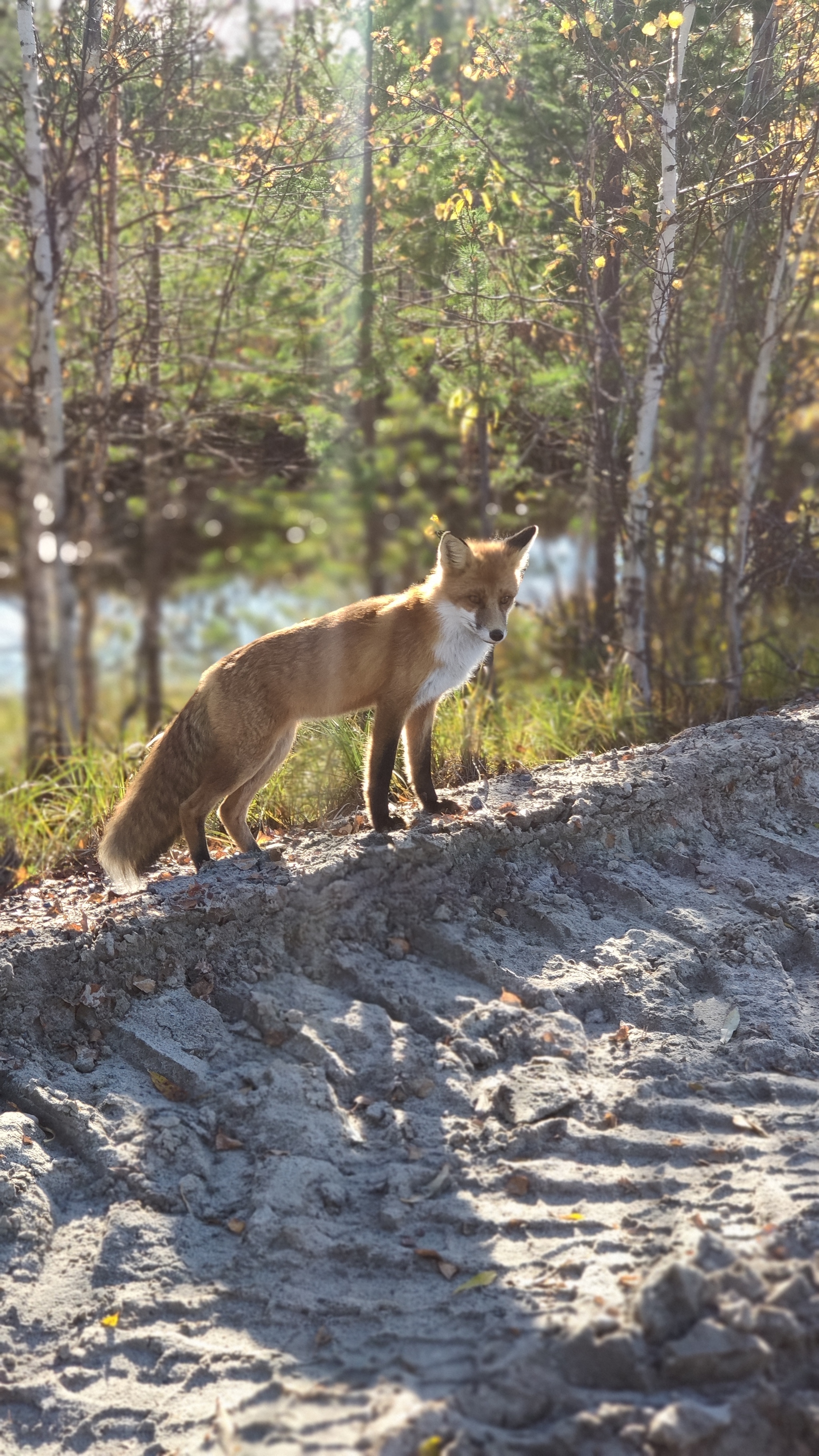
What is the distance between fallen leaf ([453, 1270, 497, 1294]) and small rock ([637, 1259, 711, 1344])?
1.73ft

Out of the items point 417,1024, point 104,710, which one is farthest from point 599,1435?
point 104,710

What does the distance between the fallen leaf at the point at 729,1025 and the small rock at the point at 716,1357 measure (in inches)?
60.4

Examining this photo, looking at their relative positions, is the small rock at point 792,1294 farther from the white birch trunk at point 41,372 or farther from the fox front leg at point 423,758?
the white birch trunk at point 41,372

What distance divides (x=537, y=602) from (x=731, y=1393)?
28.4 feet

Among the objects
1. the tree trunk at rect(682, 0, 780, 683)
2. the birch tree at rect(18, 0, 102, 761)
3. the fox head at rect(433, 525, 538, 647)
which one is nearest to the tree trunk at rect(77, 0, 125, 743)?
the birch tree at rect(18, 0, 102, 761)

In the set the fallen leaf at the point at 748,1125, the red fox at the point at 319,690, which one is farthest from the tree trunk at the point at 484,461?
the fallen leaf at the point at 748,1125

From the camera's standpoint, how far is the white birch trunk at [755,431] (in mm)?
7645

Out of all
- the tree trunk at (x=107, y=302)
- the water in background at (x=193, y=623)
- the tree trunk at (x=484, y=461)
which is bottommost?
the water in background at (x=193, y=623)

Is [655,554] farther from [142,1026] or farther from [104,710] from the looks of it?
[104,710]

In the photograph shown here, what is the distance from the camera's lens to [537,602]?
10945 mm

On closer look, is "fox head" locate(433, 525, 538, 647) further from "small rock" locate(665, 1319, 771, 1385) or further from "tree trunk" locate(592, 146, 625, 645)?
"small rock" locate(665, 1319, 771, 1385)

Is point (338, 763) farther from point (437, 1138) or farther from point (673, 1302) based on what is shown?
point (673, 1302)

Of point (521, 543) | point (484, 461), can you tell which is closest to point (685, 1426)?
point (521, 543)

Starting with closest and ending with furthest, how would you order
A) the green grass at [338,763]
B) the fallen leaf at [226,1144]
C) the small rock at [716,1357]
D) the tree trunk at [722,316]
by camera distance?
the small rock at [716,1357] < the fallen leaf at [226,1144] < the green grass at [338,763] < the tree trunk at [722,316]
